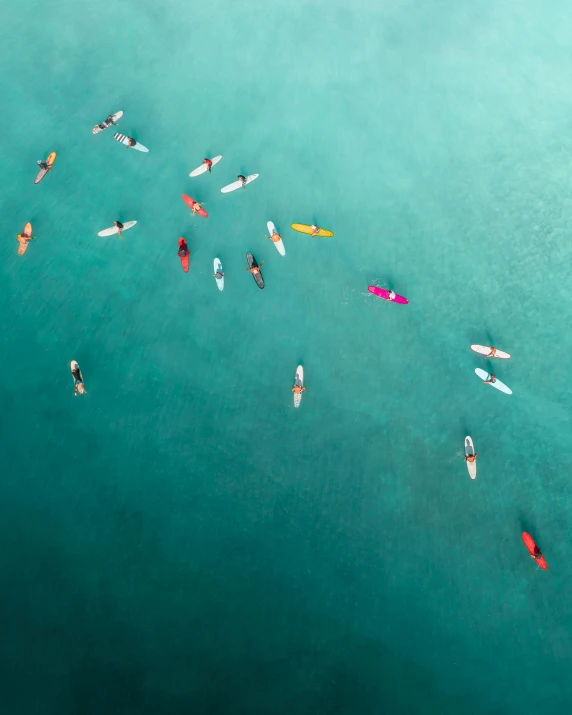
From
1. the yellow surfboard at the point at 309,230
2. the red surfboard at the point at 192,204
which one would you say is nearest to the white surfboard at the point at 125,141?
the red surfboard at the point at 192,204

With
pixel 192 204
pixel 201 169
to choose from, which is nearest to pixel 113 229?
pixel 192 204

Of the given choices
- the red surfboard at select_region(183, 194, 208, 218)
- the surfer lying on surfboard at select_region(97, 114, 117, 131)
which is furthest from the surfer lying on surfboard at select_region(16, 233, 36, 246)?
the red surfboard at select_region(183, 194, 208, 218)

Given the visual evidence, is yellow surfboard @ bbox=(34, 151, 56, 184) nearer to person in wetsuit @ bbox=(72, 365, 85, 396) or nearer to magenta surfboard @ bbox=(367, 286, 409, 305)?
person in wetsuit @ bbox=(72, 365, 85, 396)

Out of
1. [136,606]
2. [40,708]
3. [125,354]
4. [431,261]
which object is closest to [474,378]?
[431,261]

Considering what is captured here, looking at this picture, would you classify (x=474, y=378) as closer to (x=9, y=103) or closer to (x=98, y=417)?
(x=98, y=417)

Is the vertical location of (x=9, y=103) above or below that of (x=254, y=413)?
above
